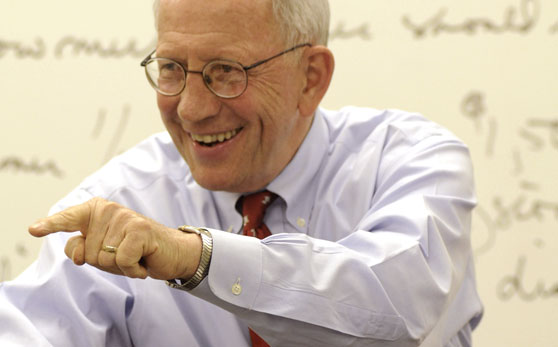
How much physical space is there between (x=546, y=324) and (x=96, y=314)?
4.14 feet

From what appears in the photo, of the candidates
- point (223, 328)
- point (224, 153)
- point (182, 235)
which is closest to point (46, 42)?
point (224, 153)

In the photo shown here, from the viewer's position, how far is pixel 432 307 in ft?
3.95

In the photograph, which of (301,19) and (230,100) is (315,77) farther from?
(230,100)

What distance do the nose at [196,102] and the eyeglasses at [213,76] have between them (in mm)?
12

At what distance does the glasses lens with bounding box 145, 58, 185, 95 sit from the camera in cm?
140

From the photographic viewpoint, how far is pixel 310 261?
1.11m

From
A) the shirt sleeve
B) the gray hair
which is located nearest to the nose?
the gray hair

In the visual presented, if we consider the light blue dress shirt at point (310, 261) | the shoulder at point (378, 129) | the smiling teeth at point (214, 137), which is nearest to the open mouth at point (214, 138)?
the smiling teeth at point (214, 137)

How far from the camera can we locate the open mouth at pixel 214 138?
4.71ft

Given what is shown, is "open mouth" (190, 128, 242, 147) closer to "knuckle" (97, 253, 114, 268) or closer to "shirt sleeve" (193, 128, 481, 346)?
"shirt sleeve" (193, 128, 481, 346)

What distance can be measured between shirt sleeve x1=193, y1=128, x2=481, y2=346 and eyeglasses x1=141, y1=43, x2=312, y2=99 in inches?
13.5

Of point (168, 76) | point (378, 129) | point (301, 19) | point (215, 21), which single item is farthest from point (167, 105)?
point (378, 129)

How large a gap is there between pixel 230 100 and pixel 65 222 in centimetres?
49

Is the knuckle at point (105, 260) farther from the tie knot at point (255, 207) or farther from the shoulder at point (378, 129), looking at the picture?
the shoulder at point (378, 129)
